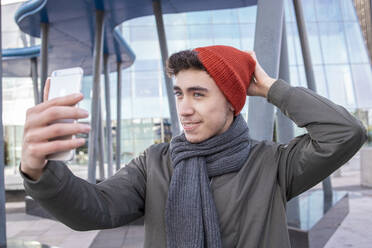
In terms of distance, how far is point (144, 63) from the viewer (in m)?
19.9

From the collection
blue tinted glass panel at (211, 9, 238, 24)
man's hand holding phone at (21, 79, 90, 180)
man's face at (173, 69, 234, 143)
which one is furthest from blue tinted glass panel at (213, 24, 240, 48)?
man's hand holding phone at (21, 79, 90, 180)

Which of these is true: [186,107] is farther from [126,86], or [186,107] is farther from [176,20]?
Answer: [176,20]

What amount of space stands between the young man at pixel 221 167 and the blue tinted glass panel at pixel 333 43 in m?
19.9

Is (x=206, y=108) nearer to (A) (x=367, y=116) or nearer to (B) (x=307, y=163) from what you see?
(B) (x=307, y=163)

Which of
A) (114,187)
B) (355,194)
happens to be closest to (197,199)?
(114,187)

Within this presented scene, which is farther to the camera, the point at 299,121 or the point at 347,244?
the point at 347,244

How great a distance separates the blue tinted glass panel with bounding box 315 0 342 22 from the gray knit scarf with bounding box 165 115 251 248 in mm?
20846

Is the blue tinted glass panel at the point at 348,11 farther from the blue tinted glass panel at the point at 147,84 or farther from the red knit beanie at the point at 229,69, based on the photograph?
the red knit beanie at the point at 229,69

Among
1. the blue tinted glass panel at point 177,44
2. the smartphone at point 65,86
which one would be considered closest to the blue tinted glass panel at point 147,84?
the blue tinted glass panel at point 177,44

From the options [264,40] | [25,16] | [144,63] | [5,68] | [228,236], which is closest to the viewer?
[228,236]

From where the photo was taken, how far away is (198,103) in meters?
1.56

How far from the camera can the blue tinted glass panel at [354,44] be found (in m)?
19.7

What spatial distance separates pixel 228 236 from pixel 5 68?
16398 millimetres

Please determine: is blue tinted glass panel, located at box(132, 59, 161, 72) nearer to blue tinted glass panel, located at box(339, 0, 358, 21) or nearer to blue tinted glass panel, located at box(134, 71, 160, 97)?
blue tinted glass panel, located at box(134, 71, 160, 97)
